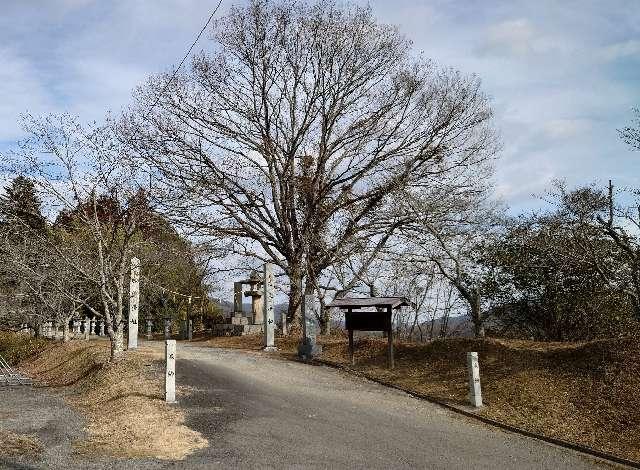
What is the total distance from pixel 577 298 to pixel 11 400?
13.8 metres

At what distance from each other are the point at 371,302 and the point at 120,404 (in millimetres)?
6357

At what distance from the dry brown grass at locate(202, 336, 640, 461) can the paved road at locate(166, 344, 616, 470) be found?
643 mm

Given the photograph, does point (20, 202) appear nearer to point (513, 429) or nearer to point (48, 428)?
point (48, 428)

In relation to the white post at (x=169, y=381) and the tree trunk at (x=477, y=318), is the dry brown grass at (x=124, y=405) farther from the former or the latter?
the tree trunk at (x=477, y=318)

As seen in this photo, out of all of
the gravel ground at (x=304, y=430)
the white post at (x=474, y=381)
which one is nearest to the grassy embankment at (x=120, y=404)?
the gravel ground at (x=304, y=430)

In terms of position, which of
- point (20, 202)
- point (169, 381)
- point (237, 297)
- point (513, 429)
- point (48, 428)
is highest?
point (20, 202)

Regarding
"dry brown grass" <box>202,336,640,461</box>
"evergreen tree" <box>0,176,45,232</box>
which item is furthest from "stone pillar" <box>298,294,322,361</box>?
"evergreen tree" <box>0,176,45,232</box>

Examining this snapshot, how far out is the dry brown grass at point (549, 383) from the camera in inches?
335

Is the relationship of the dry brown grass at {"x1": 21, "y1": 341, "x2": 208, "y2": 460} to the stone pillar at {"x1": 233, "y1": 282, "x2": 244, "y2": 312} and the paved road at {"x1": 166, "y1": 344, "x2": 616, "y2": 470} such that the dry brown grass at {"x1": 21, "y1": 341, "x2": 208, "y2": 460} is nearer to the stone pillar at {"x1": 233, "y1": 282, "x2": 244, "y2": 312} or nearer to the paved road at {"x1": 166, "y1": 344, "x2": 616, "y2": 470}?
the paved road at {"x1": 166, "y1": 344, "x2": 616, "y2": 470}

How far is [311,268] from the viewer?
20.9 meters

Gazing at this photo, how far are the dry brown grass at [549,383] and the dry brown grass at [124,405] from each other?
513cm

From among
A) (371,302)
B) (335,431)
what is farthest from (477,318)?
(335,431)

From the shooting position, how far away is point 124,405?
9.96 meters

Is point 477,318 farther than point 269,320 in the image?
No
